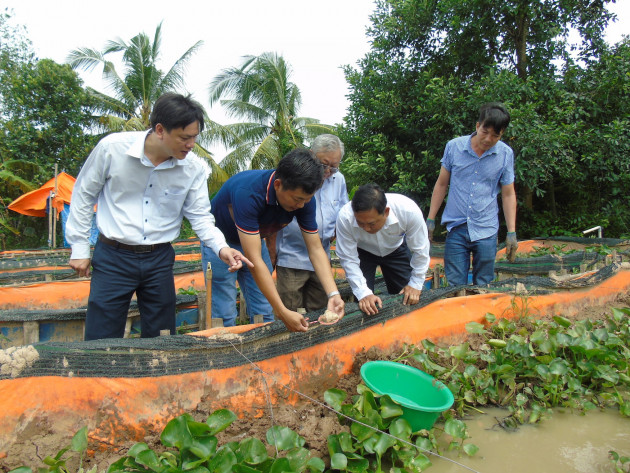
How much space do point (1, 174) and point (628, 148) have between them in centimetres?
1570

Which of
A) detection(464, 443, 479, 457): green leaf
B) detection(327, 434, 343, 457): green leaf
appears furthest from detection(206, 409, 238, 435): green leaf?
detection(464, 443, 479, 457): green leaf

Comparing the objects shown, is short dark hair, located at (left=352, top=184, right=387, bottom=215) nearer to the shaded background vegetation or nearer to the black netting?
the black netting

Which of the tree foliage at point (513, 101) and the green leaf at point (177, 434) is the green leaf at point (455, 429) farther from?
the tree foliage at point (513, 101)


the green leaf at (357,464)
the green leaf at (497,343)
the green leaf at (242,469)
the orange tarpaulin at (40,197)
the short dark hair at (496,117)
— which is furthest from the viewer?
the orange tarpaulin at (40,197)

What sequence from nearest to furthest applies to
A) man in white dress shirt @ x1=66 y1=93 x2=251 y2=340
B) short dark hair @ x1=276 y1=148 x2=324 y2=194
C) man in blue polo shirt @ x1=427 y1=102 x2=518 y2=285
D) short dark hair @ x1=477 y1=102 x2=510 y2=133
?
short dark hair @ x1=276 y1=148 x2=324 y2=194 → man in white dress shirt @ x1=66 y1=93 x2=251 y2=340 → short dark hair @ x1=477 y1=102 x2=510 y2=133 → man in blue polo shirt @ x1=427 y1=102 x2=518 y2=285

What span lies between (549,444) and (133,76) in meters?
15.1

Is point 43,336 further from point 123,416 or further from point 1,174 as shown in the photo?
point 1,174

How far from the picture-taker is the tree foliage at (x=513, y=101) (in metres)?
6.60

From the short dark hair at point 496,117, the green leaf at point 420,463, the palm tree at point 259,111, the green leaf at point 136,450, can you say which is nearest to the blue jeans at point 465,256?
the short dark hair at point 496,117

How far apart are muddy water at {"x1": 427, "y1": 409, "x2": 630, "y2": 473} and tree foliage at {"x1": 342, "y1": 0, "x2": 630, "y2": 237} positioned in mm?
4957

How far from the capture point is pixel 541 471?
67.1 inches

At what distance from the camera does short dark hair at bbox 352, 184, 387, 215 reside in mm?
2287

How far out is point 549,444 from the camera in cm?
188

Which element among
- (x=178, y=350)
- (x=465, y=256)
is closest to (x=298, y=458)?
(x=178, y=350)
